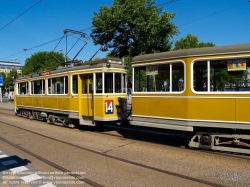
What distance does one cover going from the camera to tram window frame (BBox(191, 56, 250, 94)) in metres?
6.03

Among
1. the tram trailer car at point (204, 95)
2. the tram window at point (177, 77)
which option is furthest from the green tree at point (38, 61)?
the tram window at point (177, 77)

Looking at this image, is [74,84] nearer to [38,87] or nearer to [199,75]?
[38,87]

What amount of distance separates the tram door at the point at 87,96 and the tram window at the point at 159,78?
2841 mm

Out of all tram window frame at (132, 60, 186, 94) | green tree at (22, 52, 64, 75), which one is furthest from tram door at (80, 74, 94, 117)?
green tree at (22, 52, 64, 75)

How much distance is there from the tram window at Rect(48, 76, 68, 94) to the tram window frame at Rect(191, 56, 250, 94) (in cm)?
673

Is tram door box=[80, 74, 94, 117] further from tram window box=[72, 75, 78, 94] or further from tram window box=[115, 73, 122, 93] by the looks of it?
tram window box=[115, 73, 122, 93]

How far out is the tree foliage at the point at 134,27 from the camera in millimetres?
15062

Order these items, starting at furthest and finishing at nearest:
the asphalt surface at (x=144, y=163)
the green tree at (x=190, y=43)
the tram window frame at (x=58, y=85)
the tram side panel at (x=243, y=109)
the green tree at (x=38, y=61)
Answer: the green tree at (x=38, y=61) → the green tree at (x=190, y=43) → the tram window frame at (x=58, y=85) → the tram side panel at (x=243, y=109) → the asphalt surface at (x=144, y=163)

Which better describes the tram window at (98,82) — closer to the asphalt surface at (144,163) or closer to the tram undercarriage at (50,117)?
the asphalt surface at (144,163)

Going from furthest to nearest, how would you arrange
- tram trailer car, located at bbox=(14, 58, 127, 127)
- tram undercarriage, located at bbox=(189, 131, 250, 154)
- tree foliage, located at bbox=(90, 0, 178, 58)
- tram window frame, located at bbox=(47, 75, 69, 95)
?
tree foliage, located at bbox=(90, 0, 178, 58) → tram window frame, located at bbox=(47, 75, 69, 95) → tram trailer car, located at bbox=(14, 58, 127, 127) → tram undercarriage, located at bbox=(189, 131, 250, 154)

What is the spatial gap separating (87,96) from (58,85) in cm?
248

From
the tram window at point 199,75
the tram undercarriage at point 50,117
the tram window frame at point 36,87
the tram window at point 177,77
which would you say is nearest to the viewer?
the tram window at point 199,75

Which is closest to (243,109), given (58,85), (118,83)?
(118,83)

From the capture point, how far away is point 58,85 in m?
12.0
